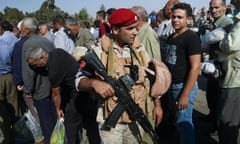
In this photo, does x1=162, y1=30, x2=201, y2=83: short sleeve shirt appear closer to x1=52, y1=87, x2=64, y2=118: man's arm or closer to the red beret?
the red beret

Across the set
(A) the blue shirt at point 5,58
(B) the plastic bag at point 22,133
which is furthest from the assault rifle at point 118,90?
(A) the blue shirt at point 5,58

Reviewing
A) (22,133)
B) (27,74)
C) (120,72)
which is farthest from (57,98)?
(22,133)

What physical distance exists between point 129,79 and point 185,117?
136 cm

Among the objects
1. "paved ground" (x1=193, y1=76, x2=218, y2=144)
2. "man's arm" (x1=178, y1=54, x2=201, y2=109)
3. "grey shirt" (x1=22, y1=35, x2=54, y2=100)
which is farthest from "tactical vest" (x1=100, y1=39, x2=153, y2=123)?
"paved ground" (x1=193, y1=76, x2=218, y2=144)

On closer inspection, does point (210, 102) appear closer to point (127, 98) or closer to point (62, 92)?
point (62, 92)

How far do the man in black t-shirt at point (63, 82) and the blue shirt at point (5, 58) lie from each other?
1437 mm

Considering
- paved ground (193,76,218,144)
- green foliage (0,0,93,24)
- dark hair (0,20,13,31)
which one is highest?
green foliage (0,0,93,24)

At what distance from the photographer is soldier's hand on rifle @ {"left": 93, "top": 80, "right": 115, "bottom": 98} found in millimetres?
2336

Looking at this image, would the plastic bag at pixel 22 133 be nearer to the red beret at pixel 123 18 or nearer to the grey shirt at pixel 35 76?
the grey shirt at pixel 35 76

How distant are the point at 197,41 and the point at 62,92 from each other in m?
1.67

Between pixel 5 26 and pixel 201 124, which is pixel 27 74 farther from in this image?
pixel 201 124

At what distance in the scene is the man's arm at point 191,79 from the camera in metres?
3.30

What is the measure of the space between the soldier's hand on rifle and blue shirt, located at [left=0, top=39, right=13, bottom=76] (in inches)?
125

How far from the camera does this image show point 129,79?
245 centimetres
